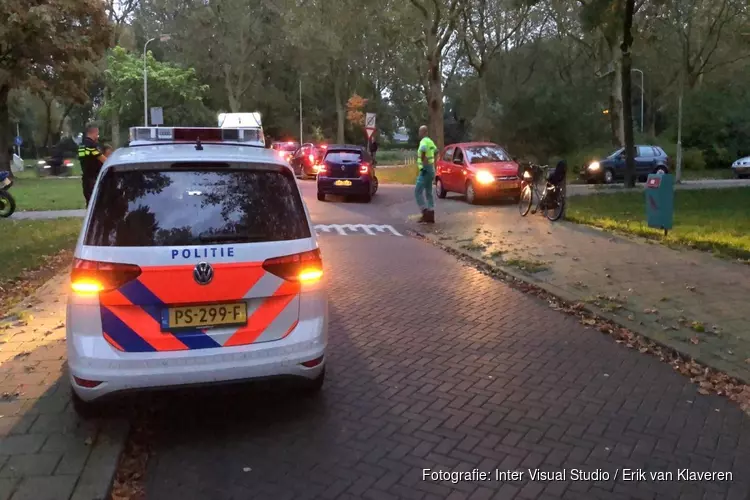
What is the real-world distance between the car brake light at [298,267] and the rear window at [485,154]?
15926 millimetres

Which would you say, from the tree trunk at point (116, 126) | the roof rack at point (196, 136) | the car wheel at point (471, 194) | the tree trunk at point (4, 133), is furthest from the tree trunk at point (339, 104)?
the roof rack at point (196, 136)

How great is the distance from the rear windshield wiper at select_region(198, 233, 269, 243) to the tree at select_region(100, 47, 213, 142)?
1836 inches

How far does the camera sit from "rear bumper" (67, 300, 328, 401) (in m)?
4.25

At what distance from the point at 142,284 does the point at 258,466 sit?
4.15ft

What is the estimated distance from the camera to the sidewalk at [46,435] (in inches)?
151

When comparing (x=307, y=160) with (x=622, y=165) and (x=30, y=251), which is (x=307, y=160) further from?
(x=30, y=251)

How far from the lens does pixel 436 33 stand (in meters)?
29.2

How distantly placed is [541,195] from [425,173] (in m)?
3.12

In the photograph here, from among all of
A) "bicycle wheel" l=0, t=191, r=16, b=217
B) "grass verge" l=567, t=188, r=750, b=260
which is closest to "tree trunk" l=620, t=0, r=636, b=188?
"grass verge" l=567, t=188, r=750, b=260

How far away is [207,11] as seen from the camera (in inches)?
1937

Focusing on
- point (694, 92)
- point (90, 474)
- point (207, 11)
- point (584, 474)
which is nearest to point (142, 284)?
point (90, 474)

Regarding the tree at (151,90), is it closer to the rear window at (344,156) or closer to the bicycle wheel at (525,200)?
the rear window at (344,156)

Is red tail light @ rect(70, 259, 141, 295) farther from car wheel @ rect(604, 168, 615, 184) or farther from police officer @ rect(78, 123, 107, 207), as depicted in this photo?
car wheel @ rect(604, 168, 615, 184)

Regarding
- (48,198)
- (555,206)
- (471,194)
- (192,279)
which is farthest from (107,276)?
(48,198)
